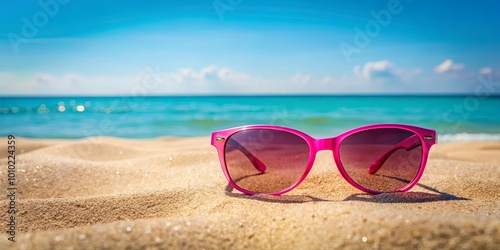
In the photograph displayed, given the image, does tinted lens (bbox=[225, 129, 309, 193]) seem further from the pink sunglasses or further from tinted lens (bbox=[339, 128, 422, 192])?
tinted lens (bbox=[339, 128, 422, 192])

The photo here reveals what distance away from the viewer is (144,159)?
148 inches

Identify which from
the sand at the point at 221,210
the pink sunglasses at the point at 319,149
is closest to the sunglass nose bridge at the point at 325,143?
the pink sunglasses at the point at 319,149

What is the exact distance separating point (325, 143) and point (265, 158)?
0.42m

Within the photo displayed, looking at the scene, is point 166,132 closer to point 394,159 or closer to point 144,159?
point 144,159

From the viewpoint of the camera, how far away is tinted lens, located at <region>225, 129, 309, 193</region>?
95.7 inches

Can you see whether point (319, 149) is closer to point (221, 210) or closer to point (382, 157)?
point (382, 157)

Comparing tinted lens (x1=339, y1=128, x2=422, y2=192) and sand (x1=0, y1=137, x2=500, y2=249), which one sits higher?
tinted lens (x1=339, y1=128, x2=422, y2=192)

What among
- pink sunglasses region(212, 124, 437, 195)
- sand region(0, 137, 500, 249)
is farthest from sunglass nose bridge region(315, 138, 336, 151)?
sand region(0, 137, 500, 249)

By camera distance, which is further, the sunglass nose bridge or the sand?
the sunglass nose bridge

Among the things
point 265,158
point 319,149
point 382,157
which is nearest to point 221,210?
point 265,158

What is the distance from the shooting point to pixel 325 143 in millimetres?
2422

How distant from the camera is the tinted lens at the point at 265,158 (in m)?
2.43

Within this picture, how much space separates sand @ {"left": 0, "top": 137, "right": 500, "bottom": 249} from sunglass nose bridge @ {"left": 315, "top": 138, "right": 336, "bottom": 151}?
30 cm

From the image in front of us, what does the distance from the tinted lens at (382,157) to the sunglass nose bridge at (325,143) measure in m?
0.06
